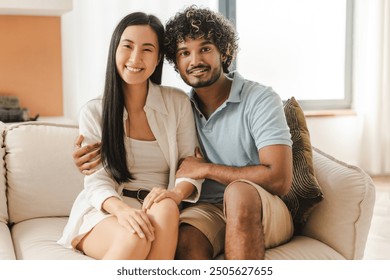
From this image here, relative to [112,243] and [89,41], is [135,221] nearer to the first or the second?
[112,243]

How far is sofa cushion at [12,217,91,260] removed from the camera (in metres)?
1.24

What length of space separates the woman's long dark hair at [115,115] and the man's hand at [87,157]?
0.02 meters

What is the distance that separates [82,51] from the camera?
2652 millimetres

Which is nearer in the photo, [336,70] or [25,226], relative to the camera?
[25,226]

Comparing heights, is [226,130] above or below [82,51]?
below

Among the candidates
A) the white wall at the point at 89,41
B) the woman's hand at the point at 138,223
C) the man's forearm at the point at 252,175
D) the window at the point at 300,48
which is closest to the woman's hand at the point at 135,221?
the woman's hand at the point at 138,223

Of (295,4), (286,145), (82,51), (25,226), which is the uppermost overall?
(295,4)

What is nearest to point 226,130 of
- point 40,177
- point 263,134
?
point 263,134

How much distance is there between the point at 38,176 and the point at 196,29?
1.93ft

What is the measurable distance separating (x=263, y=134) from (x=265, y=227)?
0.76 ft

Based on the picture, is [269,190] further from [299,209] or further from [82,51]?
[82,51]

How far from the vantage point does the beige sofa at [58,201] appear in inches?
50.5
